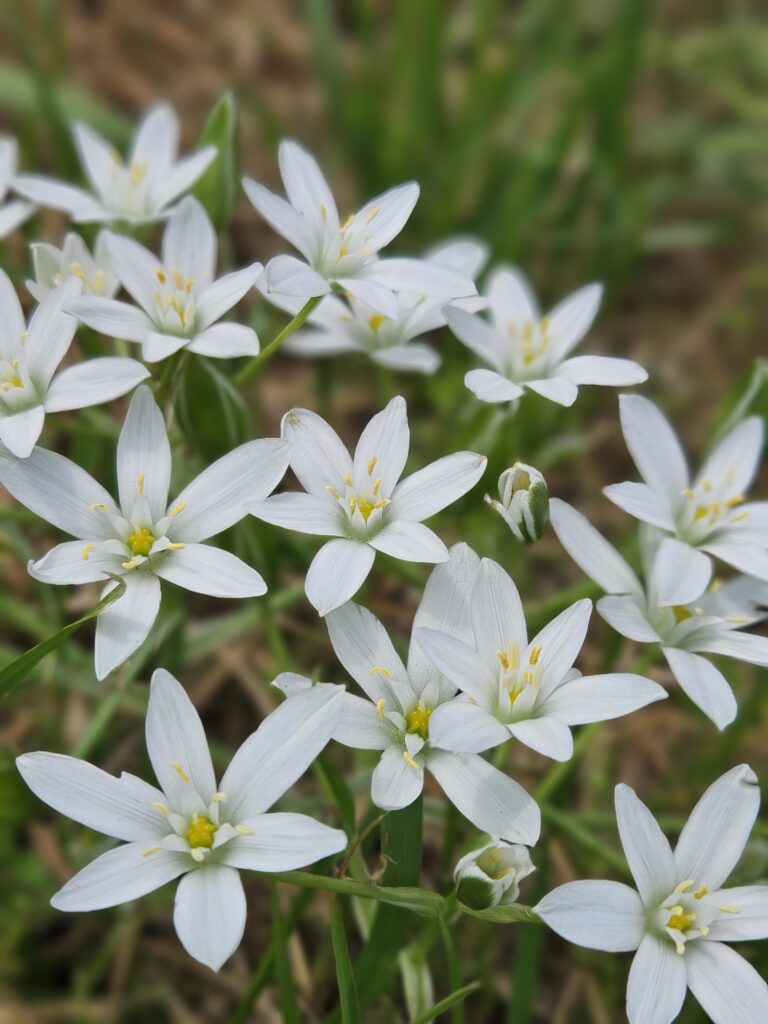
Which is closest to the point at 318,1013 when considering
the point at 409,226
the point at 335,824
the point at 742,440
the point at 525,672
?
the point at 335,824

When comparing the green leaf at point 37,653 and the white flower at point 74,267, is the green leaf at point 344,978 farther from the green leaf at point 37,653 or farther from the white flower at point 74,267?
the white flower at point 74,267

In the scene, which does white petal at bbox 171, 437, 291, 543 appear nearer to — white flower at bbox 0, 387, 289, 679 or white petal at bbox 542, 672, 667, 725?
white flower at bbox 0, 387, 289, 679

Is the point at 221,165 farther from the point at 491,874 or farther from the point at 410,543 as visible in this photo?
the point at 491,874

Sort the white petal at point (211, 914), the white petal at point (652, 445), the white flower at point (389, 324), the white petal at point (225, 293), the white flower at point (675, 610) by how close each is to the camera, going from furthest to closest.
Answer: the white flower at point (389, 324), the white petal at point (652, 445), the white petal at point (225, 293), the white flower at point (675, 610), the white petal at point (211, 914)

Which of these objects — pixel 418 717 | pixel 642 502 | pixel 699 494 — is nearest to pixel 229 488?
pixel 418 717

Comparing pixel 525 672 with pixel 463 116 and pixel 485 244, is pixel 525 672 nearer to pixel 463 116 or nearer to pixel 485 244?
pixel 485 244

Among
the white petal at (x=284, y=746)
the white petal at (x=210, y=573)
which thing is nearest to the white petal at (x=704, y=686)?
the white petal at (x=284, y=746)

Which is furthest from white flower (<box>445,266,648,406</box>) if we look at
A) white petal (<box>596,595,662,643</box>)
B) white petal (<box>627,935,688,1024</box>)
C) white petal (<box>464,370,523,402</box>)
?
white petal (<box>627,935,688,1024</box>)
